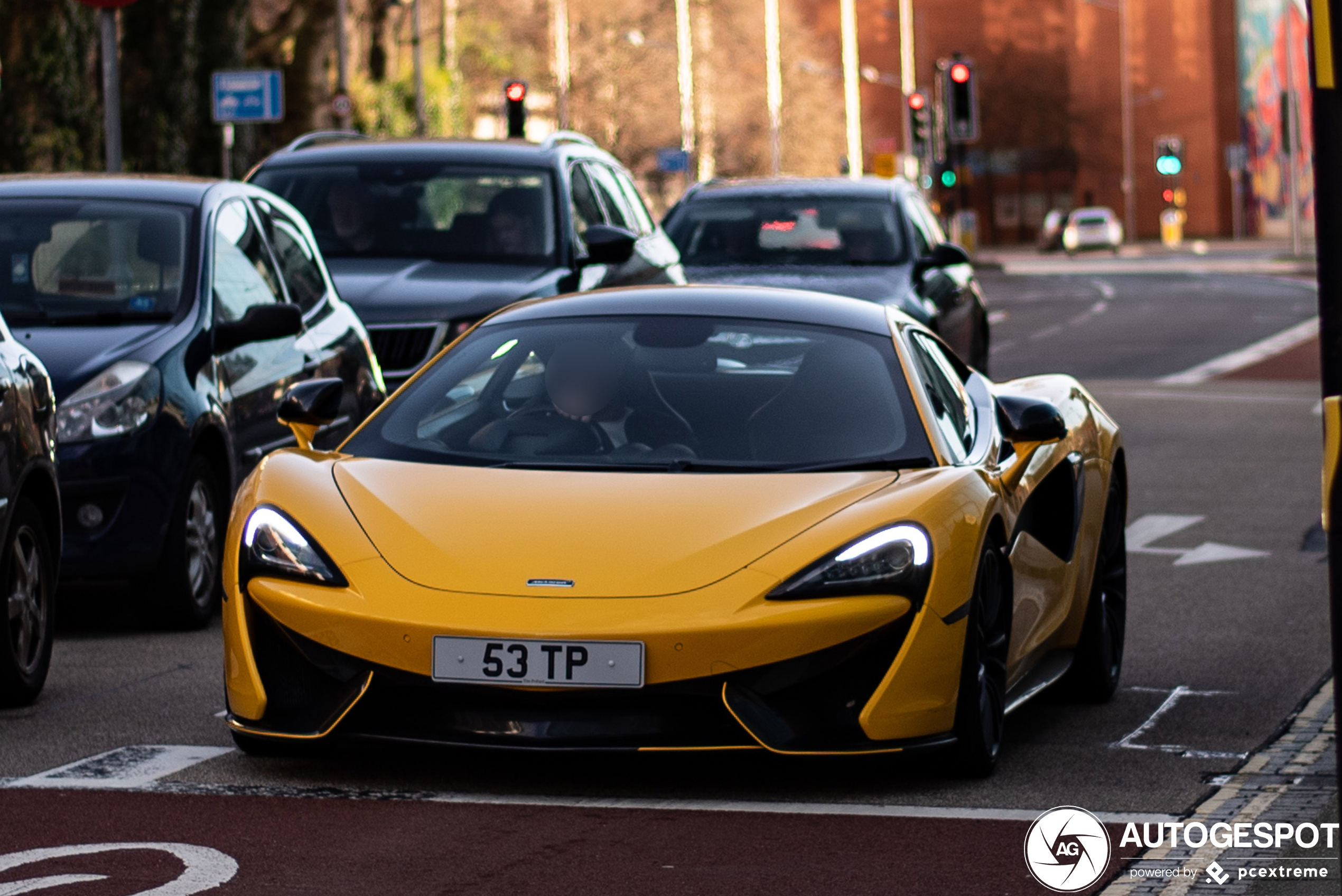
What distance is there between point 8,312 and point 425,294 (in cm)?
417

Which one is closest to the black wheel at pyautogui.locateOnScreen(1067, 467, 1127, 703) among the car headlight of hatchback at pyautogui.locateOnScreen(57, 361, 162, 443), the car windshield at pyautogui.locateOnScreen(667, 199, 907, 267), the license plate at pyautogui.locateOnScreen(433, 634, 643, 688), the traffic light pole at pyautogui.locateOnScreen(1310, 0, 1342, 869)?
the license plate at pyautogui.locateOnScreen(433, 634, 643, 688)

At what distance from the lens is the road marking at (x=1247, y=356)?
24156 millimetres

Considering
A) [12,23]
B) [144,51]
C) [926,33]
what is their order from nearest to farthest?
1. [12,23]
2. [144,51]
3. [926,33]

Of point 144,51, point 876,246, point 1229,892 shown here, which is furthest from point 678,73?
point 1229,892

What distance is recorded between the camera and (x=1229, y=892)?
5.18 metres

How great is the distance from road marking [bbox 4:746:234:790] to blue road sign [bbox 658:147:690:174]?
5359 cm

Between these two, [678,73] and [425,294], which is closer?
[425,294]

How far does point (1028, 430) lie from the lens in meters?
7.17

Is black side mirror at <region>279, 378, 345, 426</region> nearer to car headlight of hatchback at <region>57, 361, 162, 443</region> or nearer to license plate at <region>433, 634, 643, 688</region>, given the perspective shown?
license plate at <region>433, 634, 643, 688</region>

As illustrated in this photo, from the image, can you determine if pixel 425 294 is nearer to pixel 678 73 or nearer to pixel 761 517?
pixel 761 517

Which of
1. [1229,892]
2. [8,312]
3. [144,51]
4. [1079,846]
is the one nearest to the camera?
[1229,892]

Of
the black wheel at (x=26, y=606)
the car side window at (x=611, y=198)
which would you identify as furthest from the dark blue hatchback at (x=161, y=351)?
the car side window at (x=611, y=198)

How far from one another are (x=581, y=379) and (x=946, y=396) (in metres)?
1.07

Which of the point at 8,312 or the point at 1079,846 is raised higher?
the point at 8,312
